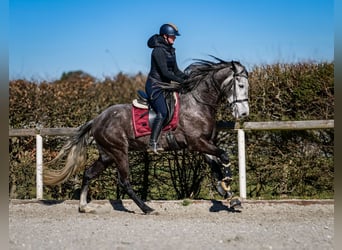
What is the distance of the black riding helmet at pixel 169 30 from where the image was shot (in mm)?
8461

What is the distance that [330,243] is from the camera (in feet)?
19.6

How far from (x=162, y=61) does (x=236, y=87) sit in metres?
1.22

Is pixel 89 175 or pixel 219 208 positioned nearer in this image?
pixel 219 208

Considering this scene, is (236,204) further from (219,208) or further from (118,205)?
(118,205)

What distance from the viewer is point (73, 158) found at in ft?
30.5

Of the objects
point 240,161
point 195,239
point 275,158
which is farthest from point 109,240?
point 275,158

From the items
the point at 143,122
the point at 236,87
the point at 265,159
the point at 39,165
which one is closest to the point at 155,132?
the point at 143,122

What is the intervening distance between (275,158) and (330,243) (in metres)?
3.42

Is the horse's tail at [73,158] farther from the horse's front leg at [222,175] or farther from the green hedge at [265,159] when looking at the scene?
the horse's front leg at [222,175]

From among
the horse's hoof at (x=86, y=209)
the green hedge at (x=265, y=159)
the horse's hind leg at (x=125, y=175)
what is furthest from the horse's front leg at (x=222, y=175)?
the horse's hoof at (x=86, y=209)

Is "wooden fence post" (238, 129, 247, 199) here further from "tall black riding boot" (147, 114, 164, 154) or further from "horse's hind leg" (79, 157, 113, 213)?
"horse's hind leg" (79, 157, 113, 213)

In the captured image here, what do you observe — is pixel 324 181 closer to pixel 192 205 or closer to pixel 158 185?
pixel 192 205

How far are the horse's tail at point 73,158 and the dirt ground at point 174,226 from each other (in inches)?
21.6

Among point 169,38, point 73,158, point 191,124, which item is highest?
point 169,38
